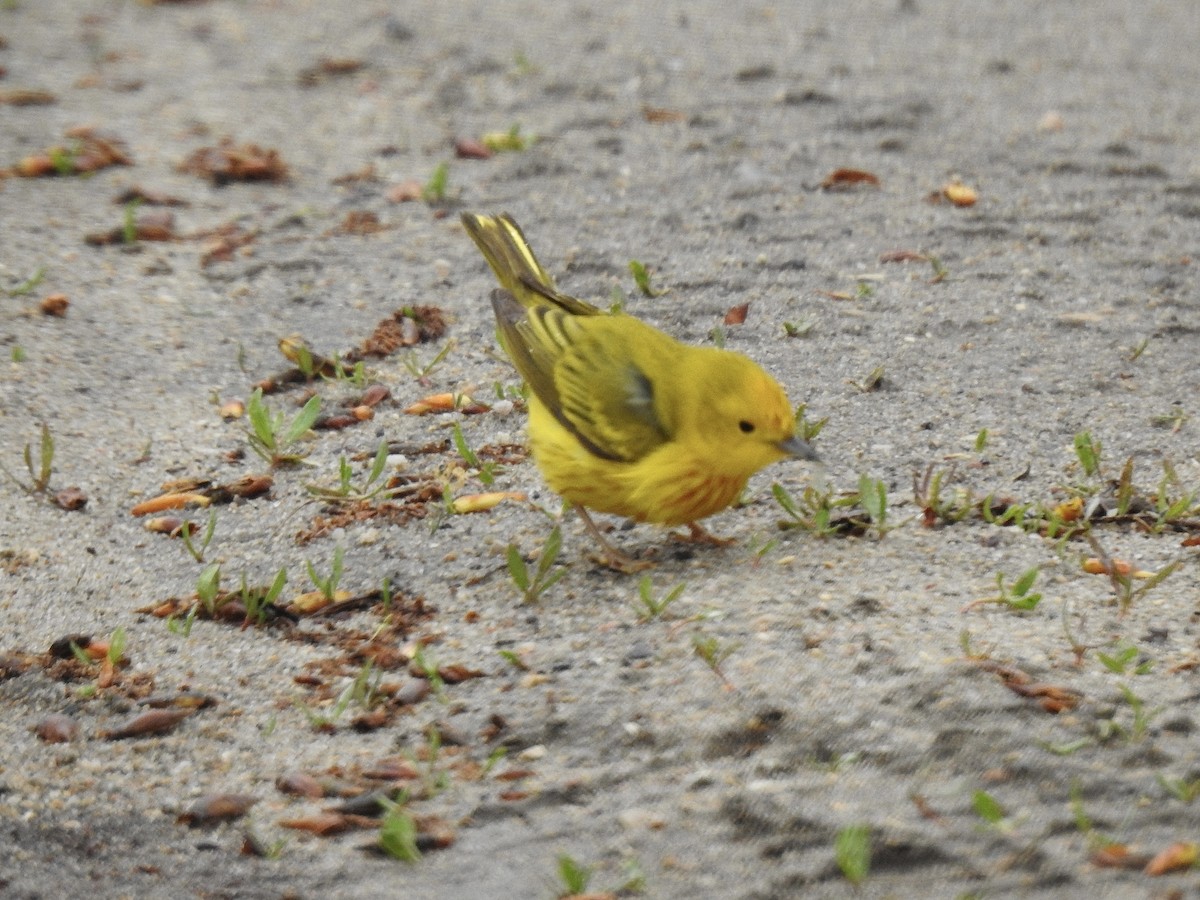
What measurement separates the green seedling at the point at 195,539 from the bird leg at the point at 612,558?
0.98 m

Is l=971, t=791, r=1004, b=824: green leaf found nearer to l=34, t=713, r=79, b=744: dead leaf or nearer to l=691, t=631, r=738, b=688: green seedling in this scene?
l=691, t=631, r=738, b=688: green seedling

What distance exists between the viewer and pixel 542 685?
137 inches

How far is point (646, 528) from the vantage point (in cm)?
437

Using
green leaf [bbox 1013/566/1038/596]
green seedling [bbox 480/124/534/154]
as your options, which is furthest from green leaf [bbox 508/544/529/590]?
green seedling [bbox 480/124/534/154]

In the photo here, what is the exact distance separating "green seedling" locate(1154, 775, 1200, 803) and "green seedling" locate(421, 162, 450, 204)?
14.3ft

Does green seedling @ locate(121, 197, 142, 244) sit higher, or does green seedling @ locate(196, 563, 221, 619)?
green seedling @ locate(121, 197, 142, 244)

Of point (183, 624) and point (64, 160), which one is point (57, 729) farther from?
point (64, 160)

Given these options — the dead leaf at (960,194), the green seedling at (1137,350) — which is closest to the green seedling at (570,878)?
the green seedling at (1137,350)

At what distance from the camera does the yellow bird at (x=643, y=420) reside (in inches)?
149

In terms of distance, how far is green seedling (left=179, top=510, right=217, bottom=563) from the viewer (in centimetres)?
420

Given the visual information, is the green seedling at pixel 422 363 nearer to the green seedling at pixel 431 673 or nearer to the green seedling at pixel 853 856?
the green seedling at pixel 431 673

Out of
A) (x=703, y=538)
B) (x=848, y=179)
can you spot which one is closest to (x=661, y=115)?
(x=848, y=179)

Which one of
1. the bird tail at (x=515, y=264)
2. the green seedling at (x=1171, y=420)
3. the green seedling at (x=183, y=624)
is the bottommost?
the green seedling at (x=183, y=624)

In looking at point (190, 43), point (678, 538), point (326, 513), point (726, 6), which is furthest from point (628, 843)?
point (190, 43)
